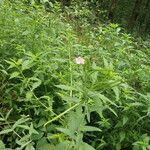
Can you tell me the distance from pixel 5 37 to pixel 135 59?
149 centimetres

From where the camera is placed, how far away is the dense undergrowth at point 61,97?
2293 mm

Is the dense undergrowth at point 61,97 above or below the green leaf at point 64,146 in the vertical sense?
below

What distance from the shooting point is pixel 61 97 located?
2.80 m

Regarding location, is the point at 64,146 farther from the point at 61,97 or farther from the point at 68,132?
the point at 61,97

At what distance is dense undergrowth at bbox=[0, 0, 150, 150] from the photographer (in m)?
2.29

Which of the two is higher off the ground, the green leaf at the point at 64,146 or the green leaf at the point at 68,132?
the green leaf at the point at 68,132

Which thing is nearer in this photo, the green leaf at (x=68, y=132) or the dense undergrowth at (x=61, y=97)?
the green leaf at (x=68, y=132)

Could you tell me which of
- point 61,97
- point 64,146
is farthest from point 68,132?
point 61,97

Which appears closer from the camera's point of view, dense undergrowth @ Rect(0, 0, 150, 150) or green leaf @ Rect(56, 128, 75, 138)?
green leaf @ Rect(56, 128, 75, 138)

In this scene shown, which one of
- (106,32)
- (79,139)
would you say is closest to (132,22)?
(106,32)

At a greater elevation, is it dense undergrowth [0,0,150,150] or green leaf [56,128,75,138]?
green leaf [56,128,75,138]

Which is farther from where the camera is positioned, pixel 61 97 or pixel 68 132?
pixel 61 97

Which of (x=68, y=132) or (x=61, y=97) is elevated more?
(x=68, y=132)

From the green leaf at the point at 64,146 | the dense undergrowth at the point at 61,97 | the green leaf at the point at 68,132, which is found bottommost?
the dense undergrowth at the point at 61,97
